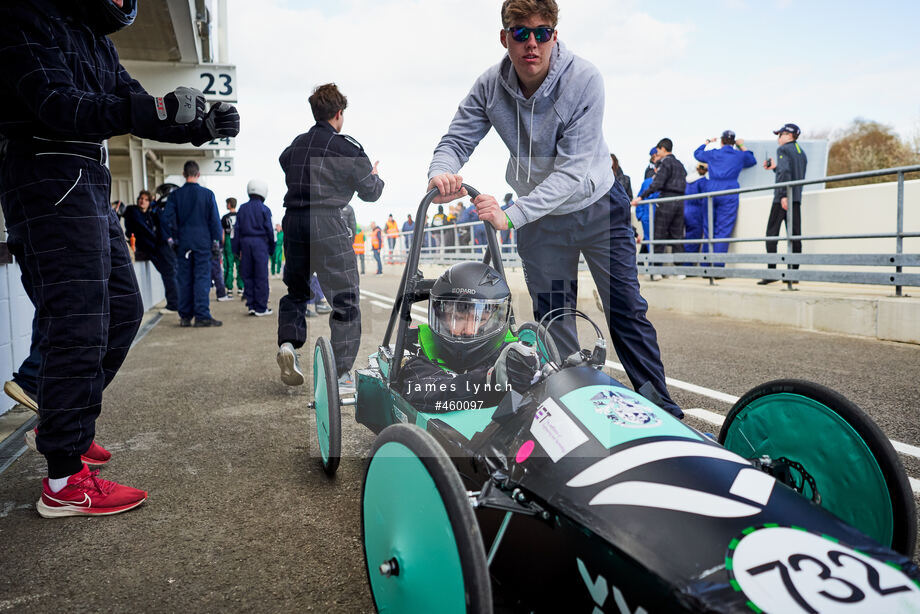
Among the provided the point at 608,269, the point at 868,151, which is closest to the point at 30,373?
the point at 608,269

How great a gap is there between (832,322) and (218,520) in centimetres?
630

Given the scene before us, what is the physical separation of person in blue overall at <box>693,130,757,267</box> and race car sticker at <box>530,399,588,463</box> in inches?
357

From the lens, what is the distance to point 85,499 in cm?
254

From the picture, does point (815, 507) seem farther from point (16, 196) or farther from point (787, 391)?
point (16, 196)

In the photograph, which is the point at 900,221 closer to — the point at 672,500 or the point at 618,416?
the point at 618,416

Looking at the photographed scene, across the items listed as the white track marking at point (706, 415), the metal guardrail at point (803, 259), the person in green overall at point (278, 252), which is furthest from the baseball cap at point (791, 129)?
the person in green overall at point (278, 252)

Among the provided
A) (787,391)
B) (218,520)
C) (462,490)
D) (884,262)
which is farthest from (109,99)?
(884,262)

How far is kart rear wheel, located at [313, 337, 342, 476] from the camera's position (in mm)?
2748

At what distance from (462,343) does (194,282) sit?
6.94 metres

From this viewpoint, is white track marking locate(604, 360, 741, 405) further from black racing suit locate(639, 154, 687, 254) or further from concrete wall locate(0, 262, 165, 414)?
black racing suit locate(639, 154, 687, 254)

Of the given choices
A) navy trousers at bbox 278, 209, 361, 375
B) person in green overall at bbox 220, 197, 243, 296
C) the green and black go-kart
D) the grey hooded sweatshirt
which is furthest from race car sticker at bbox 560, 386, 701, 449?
person in green overall at bbox 220, 197, 243, 296

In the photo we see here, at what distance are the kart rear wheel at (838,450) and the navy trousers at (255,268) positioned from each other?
8267 millimetres

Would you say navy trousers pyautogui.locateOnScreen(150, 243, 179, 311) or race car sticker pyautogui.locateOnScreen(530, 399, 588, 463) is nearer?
race car sticker pyautogui.locateOnScreen(530, 399, 588, 463)

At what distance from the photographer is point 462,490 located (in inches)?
52.6
